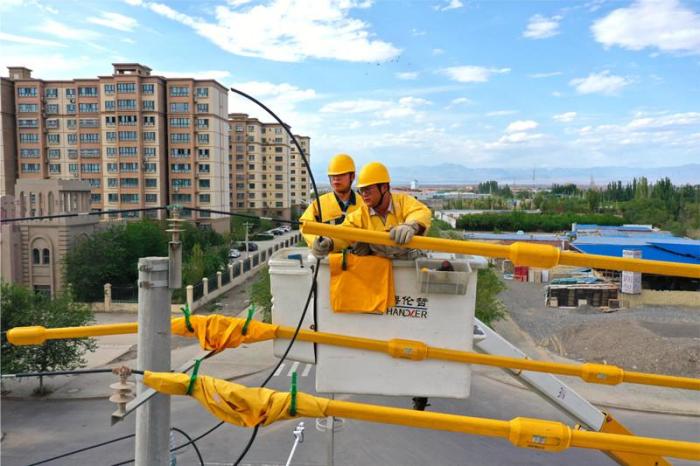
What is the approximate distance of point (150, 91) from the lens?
43.2 meters

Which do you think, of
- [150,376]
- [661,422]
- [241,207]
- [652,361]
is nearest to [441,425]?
[150,376]

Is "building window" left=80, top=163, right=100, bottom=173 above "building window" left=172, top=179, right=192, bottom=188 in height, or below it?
above

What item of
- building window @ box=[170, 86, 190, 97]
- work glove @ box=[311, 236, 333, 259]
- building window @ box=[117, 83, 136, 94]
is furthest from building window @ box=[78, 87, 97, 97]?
work glove @ box=[311, 236, 333, 259]

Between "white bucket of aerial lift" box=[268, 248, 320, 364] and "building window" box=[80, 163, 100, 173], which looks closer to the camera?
"white bucket of aerial lift" box=[268, 248, 320, 364]

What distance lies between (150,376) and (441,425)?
1264 millimetres

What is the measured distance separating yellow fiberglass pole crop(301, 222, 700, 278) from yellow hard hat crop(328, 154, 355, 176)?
1757mm

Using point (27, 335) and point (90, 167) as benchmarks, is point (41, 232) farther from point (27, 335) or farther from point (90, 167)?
point (27, 335)

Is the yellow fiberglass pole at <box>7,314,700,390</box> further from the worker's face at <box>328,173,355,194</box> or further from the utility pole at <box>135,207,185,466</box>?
the worker's face at <box>328,173,355,194</box>

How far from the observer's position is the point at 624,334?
2012cm

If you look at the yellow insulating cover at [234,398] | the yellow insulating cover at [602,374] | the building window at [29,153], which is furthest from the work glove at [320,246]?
the building window at [29,153]

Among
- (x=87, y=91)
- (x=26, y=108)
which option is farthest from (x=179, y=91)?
(x=26, y=108)

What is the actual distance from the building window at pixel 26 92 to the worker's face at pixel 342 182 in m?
49.3

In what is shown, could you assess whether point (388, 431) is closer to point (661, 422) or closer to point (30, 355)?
point (661, 422)

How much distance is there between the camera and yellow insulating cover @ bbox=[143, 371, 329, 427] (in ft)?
7.21
